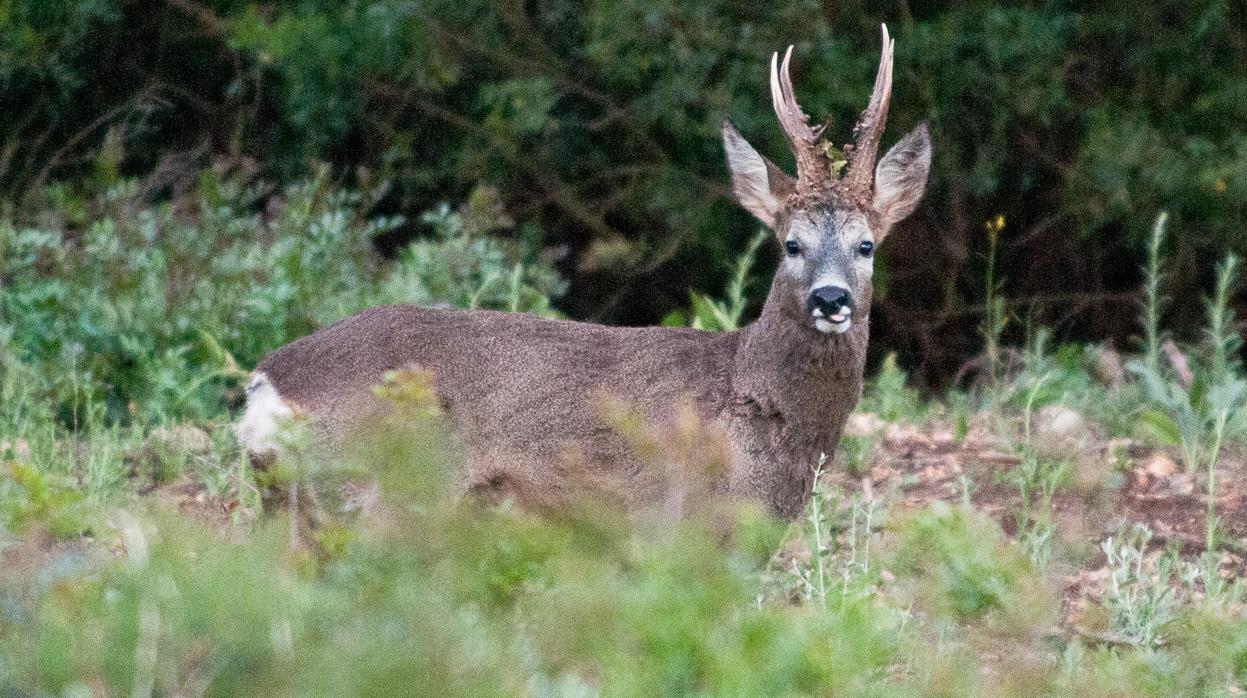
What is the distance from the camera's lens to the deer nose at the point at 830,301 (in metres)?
5.34

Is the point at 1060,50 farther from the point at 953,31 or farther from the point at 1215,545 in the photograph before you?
the point at 1215,545

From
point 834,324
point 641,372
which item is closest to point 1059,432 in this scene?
point 834,324

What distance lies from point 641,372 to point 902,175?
114cm

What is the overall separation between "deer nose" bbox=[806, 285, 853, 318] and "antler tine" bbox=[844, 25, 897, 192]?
1.41ft

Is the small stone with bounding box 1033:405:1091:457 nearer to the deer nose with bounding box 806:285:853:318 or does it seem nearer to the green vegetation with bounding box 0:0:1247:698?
the green vegetation with bounding box 0:0:1247:698

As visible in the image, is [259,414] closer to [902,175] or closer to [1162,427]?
[902,175]

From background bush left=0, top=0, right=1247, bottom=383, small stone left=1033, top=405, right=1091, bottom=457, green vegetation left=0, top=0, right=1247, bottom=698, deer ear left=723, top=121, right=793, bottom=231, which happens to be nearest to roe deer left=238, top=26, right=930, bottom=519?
deer ear left=723, top=121, right=793, bottom=231

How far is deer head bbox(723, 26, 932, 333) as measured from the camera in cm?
543

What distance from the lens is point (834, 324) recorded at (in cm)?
536

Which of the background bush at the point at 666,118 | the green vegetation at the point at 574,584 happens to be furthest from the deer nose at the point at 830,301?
the background bush at the point at 666,118

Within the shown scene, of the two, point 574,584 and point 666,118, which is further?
point 666,118

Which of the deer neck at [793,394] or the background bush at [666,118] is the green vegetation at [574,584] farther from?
the background bush at [666,118]

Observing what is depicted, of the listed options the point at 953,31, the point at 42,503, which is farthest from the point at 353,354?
the point at 953,31

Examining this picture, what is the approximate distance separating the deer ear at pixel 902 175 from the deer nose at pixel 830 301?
525 mm
